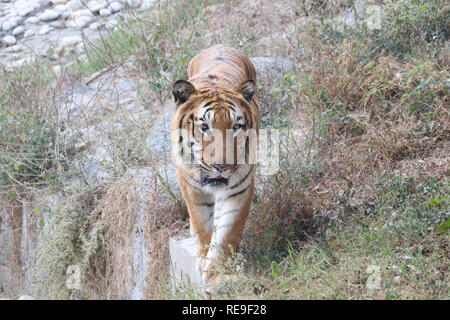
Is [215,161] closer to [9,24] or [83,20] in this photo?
[83,20]

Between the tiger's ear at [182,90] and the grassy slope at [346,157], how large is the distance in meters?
1.10

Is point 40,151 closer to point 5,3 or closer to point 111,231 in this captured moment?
point 111,231

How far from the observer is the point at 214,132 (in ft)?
16.9

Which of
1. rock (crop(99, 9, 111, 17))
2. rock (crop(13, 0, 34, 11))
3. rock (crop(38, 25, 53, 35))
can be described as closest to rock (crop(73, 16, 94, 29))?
rock (crop(99, 9, 111, 17))

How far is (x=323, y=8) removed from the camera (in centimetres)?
914

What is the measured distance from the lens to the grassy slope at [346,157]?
15.5 ft

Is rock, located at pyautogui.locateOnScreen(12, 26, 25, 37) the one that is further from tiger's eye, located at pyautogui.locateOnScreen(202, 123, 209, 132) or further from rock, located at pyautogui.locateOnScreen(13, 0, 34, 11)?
tiger's eye, located at pyautogui.locateOnScreen(202, 123, 209, 132)

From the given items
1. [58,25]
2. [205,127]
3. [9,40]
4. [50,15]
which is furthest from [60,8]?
[205,127]

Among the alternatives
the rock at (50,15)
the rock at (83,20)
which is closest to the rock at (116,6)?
the rock at (83,20)

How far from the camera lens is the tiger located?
516cm

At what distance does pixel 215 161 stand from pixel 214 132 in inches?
8.2
